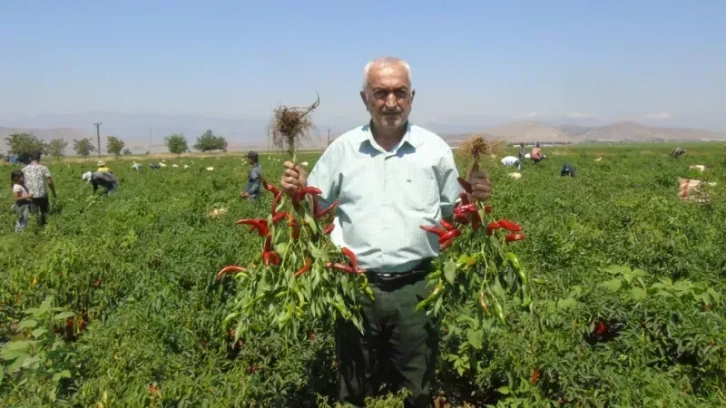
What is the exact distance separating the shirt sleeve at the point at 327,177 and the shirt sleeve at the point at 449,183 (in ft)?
1.84

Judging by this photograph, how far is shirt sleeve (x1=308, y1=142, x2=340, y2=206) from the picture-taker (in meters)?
3.25

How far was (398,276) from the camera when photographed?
3150 mm

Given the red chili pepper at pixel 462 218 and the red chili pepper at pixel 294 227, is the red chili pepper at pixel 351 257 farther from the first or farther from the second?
the red chili pepper at pixel 462 218

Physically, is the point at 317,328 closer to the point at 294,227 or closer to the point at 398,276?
the point at 398,276

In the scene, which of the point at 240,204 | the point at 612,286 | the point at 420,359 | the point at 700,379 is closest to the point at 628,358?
the point at 700,379

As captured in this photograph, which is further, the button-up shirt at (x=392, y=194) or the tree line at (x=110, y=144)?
the tree line at (x=110, y=144)

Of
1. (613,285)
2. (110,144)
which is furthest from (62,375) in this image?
(110,144)

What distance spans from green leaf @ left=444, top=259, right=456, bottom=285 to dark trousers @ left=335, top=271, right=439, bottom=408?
0.25 metres

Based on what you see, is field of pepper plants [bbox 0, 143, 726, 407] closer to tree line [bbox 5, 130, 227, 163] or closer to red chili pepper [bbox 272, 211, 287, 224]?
red chili pepper [bbox 272, 211, 287, 224]

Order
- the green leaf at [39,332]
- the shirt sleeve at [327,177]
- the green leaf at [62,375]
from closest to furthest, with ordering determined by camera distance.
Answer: the shirt sleeve at [327,177]
the green leaf at [62,375]
the green leaf at [39,332]

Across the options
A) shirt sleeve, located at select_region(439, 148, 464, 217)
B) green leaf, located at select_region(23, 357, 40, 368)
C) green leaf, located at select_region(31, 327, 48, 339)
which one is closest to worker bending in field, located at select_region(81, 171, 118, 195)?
green leaf, located at select_region(31, 327, 48, 339)

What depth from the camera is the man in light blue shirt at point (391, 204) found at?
119 inches

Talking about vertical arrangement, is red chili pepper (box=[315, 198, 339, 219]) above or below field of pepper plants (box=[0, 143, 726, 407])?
above

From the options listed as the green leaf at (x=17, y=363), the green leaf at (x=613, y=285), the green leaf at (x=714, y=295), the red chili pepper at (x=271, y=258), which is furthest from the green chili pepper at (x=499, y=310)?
the green leaf at (x=17, y=363)
